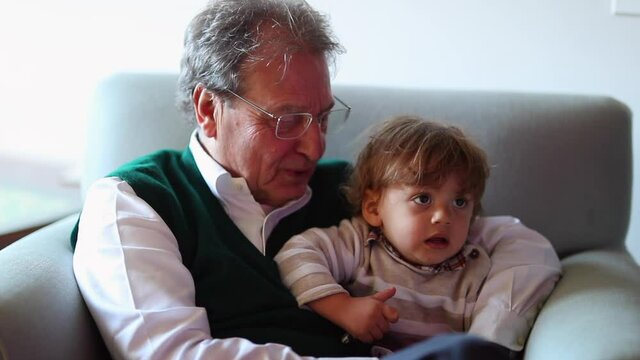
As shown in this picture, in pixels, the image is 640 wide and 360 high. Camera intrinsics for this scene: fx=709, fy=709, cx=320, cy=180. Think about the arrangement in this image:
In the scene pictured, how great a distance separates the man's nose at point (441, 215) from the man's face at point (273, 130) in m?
0.26

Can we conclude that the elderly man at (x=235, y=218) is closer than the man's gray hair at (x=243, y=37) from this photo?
Yes

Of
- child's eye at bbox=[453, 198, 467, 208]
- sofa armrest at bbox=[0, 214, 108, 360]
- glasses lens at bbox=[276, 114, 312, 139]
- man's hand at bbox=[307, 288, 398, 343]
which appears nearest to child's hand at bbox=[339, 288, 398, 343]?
man's hand at bbox=[307, 288, 398, 343]

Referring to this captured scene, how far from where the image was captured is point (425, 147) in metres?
1.35

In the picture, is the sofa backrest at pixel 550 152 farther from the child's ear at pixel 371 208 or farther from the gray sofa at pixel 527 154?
the child's ear at pixel 371 208

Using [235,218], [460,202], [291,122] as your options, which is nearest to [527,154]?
[460,202]

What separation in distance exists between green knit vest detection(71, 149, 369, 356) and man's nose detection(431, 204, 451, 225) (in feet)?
0.94

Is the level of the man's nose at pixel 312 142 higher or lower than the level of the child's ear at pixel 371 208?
higher

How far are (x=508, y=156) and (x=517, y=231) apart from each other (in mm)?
194

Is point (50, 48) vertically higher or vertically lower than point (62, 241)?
higher

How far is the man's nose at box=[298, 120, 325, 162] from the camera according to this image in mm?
1407

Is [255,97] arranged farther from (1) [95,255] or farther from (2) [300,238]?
(1) [95,255]

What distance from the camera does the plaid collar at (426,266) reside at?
1.39 m

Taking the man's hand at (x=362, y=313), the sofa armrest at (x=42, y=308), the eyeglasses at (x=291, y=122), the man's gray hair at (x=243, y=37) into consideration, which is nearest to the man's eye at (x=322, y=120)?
the eyeglasses at (x=291, y=122)

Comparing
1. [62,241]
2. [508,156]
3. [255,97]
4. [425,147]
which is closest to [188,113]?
[255,97]
